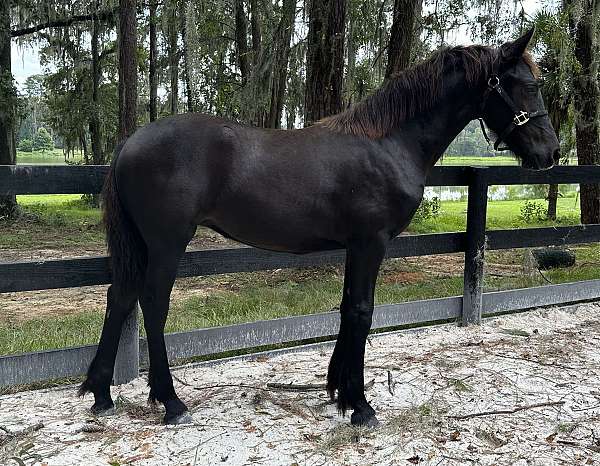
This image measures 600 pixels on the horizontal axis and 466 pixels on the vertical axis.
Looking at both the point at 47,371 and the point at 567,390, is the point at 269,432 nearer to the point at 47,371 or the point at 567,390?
the point at 47,371

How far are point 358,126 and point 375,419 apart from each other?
1623mm

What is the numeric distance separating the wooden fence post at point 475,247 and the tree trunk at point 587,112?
5.21 metres

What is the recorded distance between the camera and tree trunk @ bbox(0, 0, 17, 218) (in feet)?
42.8

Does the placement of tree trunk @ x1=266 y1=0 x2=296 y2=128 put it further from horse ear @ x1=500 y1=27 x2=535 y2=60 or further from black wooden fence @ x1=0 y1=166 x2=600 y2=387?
horse ear @ x1=500 y1=27 x2=535 y2=60

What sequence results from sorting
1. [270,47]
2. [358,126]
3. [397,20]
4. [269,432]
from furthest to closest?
[270,47]
[397,20]
[358,126]
[269,432]

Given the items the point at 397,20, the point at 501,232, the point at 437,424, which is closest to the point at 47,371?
the point at 437,424

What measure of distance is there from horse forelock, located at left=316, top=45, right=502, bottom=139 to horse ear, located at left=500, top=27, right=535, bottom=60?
0.06 meters

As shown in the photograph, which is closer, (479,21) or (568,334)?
(568,334)

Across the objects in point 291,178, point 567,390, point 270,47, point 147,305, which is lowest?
point 567,390

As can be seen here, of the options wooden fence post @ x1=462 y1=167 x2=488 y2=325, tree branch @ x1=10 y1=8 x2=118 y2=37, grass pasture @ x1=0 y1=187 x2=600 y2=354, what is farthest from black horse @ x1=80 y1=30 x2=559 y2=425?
tree branch @ x1=10 y1=8 x2=118 y2=37

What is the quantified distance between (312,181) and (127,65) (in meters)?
8.19

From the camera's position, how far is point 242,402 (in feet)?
10.8

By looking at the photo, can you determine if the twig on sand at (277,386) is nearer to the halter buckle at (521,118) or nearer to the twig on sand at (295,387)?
the twig on sand at (295,387)

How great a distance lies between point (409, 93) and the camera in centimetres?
322
